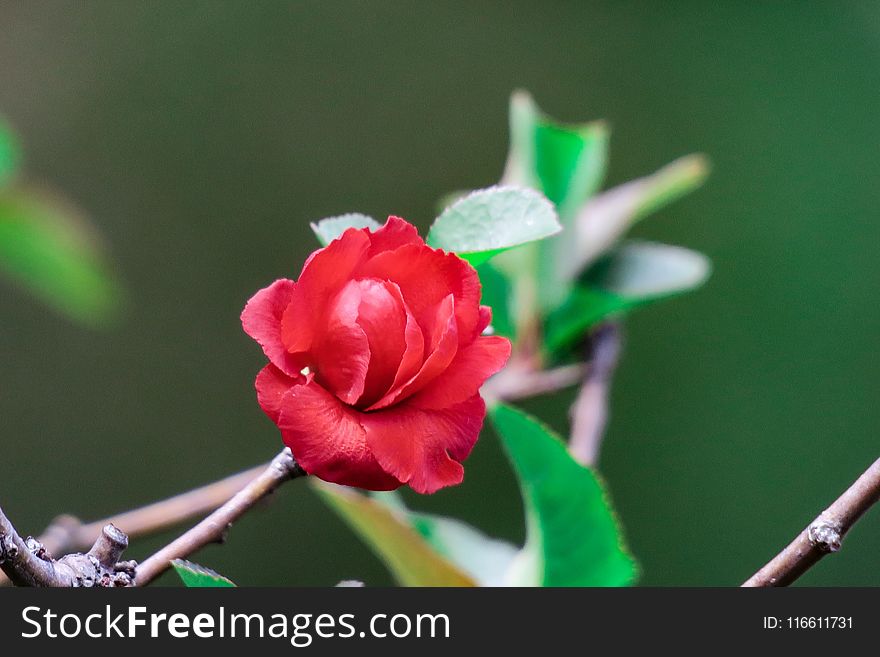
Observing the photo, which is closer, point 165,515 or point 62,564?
point 62,564

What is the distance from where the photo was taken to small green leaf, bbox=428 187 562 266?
1.44 feet

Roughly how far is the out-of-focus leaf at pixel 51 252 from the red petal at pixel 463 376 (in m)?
0.57

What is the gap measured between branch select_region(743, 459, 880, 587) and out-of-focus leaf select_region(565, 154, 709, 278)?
538mm

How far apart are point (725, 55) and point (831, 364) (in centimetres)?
110

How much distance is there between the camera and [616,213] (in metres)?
0.94

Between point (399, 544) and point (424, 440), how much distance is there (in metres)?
0.26

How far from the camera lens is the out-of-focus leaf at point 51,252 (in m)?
0.82

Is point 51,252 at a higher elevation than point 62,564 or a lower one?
higher

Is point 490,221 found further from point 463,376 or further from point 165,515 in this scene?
point 165,515

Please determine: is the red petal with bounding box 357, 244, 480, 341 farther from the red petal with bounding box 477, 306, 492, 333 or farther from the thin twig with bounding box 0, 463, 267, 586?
the thin twig with bounding box 0, 463, 267, 586

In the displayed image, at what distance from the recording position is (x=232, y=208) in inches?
122

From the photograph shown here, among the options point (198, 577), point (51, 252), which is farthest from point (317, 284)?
point (51, 252)

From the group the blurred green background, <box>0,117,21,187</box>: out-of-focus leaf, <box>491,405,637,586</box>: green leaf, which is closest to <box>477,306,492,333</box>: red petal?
<box>491,405,637,586</box>: green leaf

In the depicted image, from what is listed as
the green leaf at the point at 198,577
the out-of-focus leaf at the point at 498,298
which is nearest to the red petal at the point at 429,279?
the green leaf at the point at 198,577
